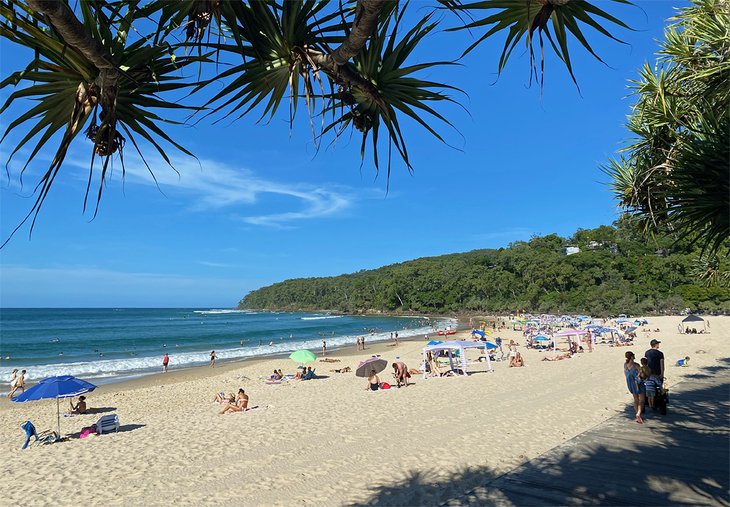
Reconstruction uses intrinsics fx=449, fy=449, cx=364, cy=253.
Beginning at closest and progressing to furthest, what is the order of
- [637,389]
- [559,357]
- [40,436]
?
→ [637,389] < [40,436] < [559,357]

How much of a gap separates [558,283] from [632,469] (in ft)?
272

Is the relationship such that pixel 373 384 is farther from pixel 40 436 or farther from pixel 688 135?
pixel 688 135

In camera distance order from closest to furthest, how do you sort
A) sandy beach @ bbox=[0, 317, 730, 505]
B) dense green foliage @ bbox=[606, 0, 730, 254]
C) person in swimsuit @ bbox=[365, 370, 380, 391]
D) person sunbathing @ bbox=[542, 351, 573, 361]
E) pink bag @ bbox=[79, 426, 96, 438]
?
dense green foliage @ bbox=[606, 0, 730, 254] < sandy beach @ bbox=[0, 317, 730, 505] < pink bag @ bbox=[79, 426, 96, 438] < person in swimsuit @ bbox=[365, 370, 380, 391] < person sunbathing @ bbox=[542, 351, 573, 361]

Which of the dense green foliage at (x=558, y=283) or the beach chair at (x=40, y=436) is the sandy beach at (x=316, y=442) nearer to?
the beach chair at (x=40, y=436)

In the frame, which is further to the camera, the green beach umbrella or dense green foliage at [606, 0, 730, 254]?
the green beach umbrella

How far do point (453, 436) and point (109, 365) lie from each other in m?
29.0

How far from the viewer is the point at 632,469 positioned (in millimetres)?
5527

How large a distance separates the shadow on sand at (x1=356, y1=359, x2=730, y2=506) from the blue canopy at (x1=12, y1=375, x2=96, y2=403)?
8.71 m

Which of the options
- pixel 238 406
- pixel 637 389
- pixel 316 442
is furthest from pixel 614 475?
pixel 238 406

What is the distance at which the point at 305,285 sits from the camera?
573 feet

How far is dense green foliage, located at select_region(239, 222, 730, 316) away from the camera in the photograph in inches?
2544

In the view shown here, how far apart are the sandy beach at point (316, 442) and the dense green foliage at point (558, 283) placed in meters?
32.8

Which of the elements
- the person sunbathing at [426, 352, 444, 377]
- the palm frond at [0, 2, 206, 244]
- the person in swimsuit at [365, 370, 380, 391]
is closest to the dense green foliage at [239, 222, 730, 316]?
the person sunbathing at [426, 352, 444, 377]

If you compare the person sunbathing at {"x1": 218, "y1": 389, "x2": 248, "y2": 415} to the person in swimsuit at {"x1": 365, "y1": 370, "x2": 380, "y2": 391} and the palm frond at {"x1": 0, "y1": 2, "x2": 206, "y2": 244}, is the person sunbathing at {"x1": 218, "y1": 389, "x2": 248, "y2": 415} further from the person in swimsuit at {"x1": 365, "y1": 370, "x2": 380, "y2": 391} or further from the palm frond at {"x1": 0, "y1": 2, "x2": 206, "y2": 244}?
the palm frond at {"x1": 0, "y1": 2, "x2": 206, "y2": 244}
